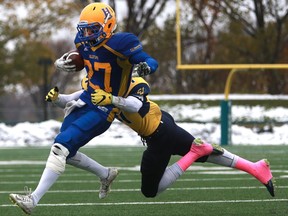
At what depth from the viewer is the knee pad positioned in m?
6.17

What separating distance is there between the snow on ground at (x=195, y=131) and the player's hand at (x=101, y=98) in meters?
Result: 10.3

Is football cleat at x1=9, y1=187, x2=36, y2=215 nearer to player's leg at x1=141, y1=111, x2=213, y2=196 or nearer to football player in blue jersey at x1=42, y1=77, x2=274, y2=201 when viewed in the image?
football player in blue jersey at x1=42, y1=77, x2=274, y2=201

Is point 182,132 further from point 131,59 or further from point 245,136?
point 245,136

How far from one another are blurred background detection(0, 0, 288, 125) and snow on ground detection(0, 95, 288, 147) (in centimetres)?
102

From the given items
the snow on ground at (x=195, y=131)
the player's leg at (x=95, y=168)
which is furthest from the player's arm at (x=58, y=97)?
the snow on ground at (x=195, y=131)

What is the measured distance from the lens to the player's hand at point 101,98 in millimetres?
6137

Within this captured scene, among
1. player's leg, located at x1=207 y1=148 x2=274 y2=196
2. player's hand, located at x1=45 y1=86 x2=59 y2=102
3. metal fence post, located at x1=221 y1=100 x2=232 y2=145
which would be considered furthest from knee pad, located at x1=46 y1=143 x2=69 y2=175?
metal fence post, located at x1=221 y1=100 x2=232 y2=145

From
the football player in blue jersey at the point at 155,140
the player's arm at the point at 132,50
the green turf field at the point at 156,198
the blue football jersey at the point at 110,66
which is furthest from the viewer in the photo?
the green turf field at the point at 156,198

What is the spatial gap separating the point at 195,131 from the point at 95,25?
11.0 meters

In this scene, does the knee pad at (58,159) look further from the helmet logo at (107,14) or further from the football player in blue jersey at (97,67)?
the helmet logo at (107,14)

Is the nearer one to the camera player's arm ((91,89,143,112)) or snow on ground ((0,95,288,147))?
player's arm ((91,89,143,112))

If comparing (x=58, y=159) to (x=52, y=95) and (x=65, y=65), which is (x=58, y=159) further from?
(x=65, y=65)

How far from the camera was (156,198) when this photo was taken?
770 cm

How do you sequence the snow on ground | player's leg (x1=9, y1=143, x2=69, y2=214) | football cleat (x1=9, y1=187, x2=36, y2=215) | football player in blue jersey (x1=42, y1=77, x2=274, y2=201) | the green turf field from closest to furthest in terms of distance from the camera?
football cleat (x1=9, y1=187, x2=36, y2=215)
player's leg (x1=9, y1=143, x2=69, y2=214)
football player in blue jersey (x1=42, y1=77, x2=274, y2=201)
the green turf field
the snow on ground
